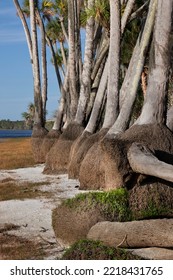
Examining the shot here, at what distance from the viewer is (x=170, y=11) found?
15.1 metres

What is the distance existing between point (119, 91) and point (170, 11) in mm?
7005

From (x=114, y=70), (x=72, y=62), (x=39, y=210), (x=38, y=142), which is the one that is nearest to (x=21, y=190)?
(x=39, y=210)

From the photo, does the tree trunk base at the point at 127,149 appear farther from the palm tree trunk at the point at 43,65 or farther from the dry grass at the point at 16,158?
the palm tree trunk at the point at 43,65

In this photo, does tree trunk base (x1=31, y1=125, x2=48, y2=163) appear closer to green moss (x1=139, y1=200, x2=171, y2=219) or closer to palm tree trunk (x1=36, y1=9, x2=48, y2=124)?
palm tree trunk (x1=36, y1=9, x2=48, y2=124)

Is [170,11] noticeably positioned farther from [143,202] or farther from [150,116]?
[143,202]

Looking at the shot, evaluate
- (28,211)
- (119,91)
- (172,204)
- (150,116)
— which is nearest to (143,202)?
→ (172,204)

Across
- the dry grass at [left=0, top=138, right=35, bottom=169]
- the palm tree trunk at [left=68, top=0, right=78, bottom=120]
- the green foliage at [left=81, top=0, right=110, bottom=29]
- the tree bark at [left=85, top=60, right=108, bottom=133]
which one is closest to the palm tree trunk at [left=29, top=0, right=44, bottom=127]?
the dry grass at [left=0, top=138, right=35, bottom=169]

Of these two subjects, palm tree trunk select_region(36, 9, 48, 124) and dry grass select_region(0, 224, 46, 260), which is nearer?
dry grass select_region(0, 224, 46, 260)

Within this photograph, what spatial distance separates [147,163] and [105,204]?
121 cm

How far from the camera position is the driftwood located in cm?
1138

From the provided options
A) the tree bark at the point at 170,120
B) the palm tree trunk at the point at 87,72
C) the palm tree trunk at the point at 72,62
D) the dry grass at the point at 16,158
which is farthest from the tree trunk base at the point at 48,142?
the tree bark at the point at 170,120

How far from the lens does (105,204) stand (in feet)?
38.8

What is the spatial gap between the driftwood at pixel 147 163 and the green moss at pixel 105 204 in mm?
809

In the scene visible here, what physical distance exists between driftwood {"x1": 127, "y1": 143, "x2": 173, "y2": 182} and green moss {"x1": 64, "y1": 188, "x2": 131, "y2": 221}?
809mm
